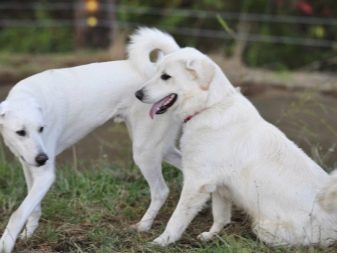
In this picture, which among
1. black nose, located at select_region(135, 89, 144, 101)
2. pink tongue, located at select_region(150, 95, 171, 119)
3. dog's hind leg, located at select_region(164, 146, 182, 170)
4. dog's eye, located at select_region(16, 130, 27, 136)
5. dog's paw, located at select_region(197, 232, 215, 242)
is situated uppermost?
black nose, located at select_region(135, 89, 144, 101)

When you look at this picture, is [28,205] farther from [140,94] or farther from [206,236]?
[206,236]

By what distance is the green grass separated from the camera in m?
4.64

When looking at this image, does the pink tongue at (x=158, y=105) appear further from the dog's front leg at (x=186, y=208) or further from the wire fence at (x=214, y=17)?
the wire fence at (x=214, y=17)

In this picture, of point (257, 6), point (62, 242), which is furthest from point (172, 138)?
point (257, 6)

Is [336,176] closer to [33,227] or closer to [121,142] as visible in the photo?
[33,227]

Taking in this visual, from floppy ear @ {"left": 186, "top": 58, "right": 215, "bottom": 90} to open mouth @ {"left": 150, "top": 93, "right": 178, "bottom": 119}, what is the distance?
186mm

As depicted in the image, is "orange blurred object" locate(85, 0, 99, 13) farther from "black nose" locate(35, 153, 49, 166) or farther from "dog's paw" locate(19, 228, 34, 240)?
"black nose" locate(35, 153, 49, 166)

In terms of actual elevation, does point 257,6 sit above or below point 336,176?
below

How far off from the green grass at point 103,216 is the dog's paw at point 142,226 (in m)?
0.04

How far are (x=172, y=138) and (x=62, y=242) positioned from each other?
1.01 meters

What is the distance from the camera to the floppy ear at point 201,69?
464 centimetres

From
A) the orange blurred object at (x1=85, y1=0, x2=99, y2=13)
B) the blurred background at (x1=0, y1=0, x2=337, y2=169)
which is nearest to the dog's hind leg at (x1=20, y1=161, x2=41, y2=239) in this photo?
the blurred background at (x1=0, y1=0, x2=337, y2=169)

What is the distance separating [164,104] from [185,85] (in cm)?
18

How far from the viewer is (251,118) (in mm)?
4750
